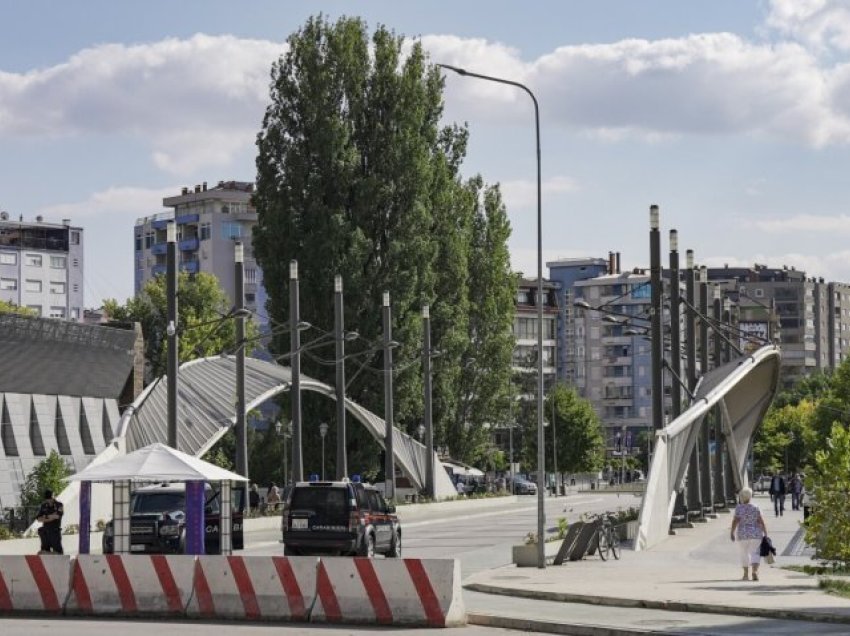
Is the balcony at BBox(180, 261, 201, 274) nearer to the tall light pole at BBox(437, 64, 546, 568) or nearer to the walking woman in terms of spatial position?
the tall light pole at BBox(437, 64, 546, 568)

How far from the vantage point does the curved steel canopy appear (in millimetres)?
62000

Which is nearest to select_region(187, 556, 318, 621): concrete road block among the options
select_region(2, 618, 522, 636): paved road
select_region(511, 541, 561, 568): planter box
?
select_region(2, 618, 522, 636): paved road

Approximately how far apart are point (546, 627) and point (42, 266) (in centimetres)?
15286

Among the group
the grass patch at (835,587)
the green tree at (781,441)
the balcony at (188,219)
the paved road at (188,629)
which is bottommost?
the green tree at (781,441)

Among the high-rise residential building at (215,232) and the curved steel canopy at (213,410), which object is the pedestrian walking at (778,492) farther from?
the high-rise residential building at (215,232)

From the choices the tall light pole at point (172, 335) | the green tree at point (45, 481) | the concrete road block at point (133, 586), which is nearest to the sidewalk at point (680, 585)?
the concrete road block at point (133, 586)

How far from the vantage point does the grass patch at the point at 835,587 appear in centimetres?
2528

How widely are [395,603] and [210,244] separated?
14329 cm

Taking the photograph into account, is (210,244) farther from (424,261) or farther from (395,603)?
(395,603)

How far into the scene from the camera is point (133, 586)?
2400 cm

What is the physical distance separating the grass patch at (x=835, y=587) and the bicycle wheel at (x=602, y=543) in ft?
30.3

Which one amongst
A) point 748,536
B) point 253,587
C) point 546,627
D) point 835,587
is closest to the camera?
point 546,627

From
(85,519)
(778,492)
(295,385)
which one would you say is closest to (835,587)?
(85,519)

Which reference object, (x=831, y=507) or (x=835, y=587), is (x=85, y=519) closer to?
(x=835, y=587)
